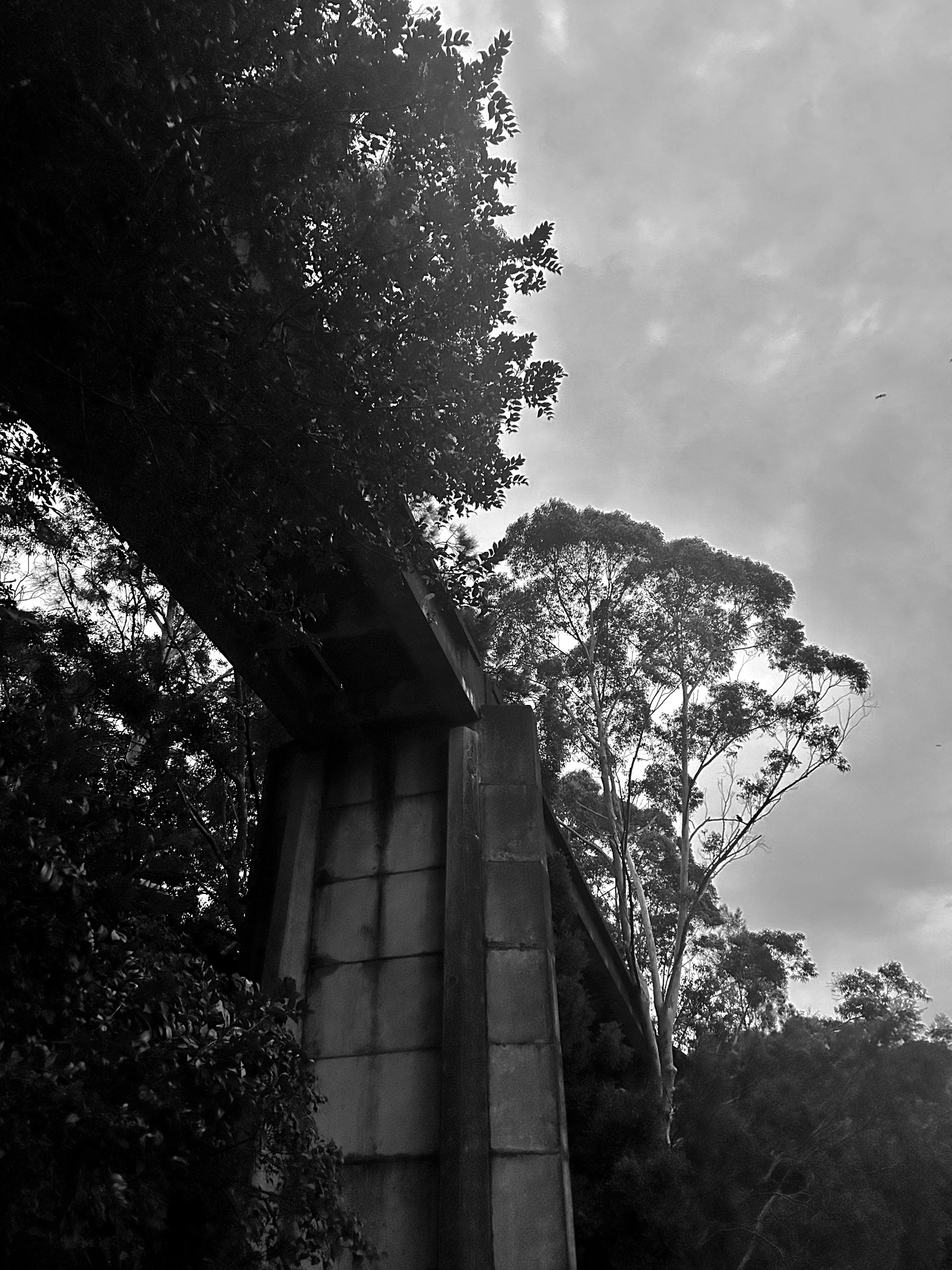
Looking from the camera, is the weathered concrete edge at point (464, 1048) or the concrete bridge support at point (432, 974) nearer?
the weathered concrete edge at point (464, 1048)

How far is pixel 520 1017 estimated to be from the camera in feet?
20.0

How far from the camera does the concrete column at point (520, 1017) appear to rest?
5.45 metres

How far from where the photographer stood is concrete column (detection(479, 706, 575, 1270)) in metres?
5.45

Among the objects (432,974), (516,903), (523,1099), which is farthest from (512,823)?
(523,1099)

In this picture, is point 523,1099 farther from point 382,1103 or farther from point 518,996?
point 382,1103

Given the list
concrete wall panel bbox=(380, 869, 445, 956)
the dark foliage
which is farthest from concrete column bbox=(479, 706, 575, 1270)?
the dark foliage

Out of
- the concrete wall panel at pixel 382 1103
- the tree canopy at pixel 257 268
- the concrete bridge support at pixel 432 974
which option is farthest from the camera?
the concrete wall panel at pixel 382 1103

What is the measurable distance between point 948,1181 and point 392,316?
16.6m

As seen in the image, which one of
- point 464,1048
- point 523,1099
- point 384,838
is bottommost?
point 523,1099

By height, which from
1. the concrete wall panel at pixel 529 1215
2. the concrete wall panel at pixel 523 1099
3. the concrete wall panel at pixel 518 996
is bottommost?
the concrete wall panel at pixel 529 1215

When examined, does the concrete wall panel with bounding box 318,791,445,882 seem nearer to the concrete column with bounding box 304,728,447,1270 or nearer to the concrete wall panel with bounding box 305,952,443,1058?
the concrete column with bounding box 304,728,447,1270

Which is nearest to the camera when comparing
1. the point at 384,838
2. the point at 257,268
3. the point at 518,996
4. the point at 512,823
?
the point at 257,268

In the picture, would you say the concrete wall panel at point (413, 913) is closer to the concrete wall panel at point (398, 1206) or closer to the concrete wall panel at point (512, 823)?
the concrete wall panel at point (512, 823)

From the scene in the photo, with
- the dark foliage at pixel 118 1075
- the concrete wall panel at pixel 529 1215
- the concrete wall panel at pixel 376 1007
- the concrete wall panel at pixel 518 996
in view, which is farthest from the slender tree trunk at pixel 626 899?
the dark foliage at pixel 118 1075
